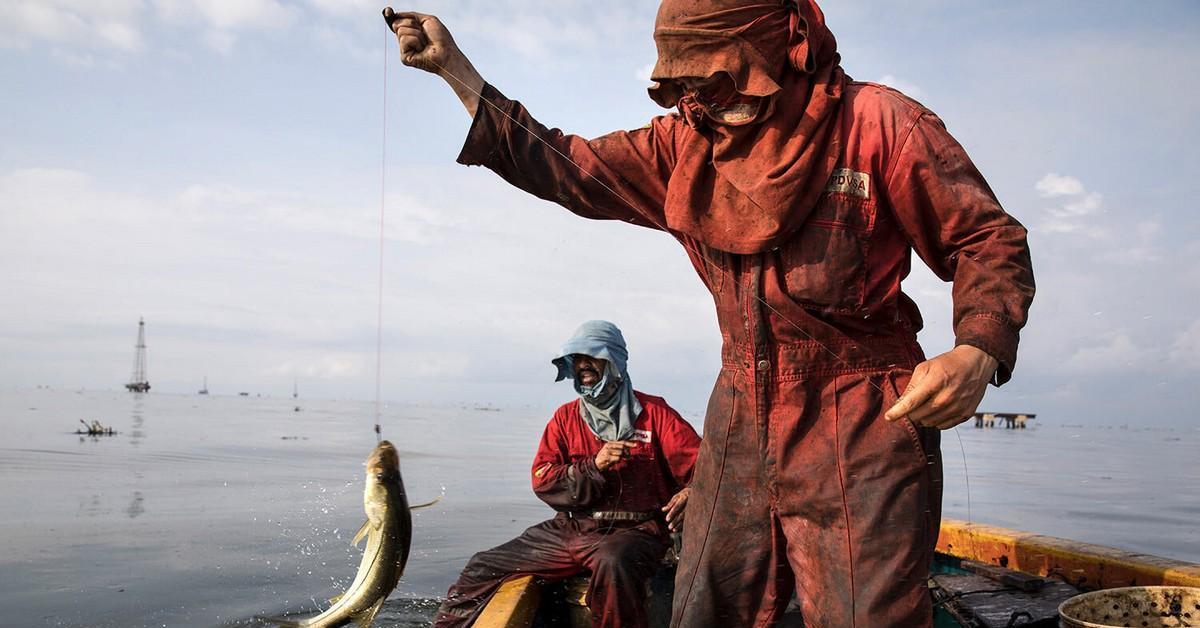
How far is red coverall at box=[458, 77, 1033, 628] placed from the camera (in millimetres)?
2457

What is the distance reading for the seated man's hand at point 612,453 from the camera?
561 centimetres

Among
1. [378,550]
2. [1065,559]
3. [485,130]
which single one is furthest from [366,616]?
[1065,559]

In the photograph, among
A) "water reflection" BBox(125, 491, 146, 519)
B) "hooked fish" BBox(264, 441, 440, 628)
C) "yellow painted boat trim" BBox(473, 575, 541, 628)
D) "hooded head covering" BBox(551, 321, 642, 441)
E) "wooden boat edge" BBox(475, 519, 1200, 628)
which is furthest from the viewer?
"water reflection" BBox(125, 491, 146, 519)

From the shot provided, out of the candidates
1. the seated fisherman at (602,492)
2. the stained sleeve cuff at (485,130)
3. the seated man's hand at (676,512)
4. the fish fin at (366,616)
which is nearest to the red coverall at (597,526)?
the seated fisherman at (602,492)

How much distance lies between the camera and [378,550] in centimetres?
389

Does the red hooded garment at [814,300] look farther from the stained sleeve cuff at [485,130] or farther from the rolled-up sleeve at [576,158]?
the stained sleeve cuff at [485,130]

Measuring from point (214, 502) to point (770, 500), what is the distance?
64.9 ft

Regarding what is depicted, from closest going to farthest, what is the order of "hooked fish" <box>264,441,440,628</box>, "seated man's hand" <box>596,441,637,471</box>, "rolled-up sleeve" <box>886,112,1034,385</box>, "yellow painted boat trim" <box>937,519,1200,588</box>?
"rolled-up sleeve" <box>886,112,1034,385</box> → "hooked fish" <box>264,441,440,628</box> → "yellow painted boat trim" <box>937,519,1200,588</box> → "seated man's hand" <box>596,441,637,471</box>

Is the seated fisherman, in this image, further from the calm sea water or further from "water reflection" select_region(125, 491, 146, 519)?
"water reflection" select_region(125, 491, 146, 519)

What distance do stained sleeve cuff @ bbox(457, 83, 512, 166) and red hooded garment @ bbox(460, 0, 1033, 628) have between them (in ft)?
1.96

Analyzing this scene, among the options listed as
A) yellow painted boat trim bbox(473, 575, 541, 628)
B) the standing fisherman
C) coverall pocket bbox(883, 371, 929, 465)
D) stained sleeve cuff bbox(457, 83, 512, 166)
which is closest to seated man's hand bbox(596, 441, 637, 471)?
yellow painted boat trim bbox(473, 575, 541, 628)

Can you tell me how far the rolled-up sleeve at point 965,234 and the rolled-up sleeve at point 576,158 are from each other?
90 centimetres

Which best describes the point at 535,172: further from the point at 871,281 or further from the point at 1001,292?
the point at 1001,292

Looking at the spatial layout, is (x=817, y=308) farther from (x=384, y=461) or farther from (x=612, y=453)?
(x=612, y=453)
